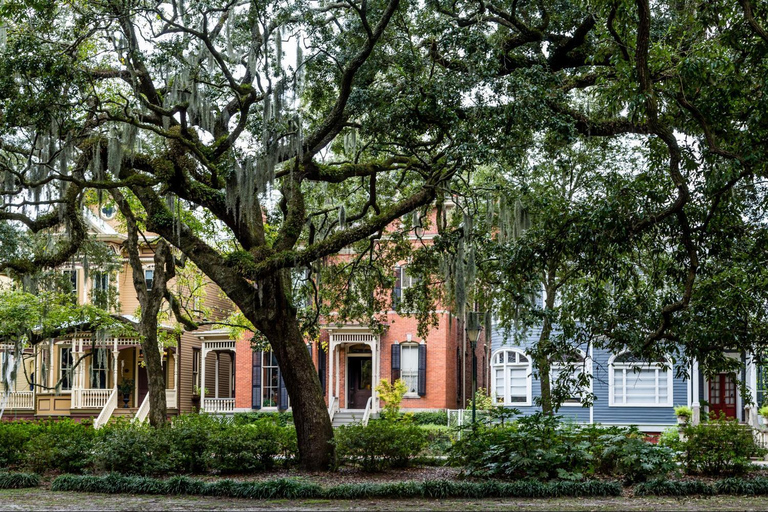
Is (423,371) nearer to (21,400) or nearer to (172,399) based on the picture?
(172,399)

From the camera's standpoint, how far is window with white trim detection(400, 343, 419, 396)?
100 feet

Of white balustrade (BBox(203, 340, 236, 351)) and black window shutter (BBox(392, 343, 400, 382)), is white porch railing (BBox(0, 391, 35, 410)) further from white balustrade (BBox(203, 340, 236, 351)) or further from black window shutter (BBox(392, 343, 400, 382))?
black window shutter (BBox(392, 343, 400, 382))

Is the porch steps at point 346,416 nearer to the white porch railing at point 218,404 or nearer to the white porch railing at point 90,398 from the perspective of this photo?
the white porch railing at point 218,404

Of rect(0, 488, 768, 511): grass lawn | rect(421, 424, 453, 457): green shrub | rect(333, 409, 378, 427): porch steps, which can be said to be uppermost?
rect(0, 488, 768, 511): grass lawn

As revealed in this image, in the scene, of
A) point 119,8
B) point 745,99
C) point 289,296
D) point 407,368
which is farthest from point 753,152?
point 407,368

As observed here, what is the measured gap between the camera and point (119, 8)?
13.4 m

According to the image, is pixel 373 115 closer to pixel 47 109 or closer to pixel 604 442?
pixel 47 109

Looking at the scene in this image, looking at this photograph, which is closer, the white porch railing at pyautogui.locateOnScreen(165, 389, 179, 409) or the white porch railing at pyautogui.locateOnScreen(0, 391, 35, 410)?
the white porch railing at pyautogui.locateOnScreen(0, 391, 35, 410)

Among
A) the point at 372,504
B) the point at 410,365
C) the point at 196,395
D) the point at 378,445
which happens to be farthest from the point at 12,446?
the point at 196,395

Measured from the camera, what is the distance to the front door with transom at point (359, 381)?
31.9 meters

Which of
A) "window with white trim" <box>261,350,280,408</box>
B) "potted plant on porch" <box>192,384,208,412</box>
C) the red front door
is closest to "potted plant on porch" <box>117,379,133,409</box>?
"potted plant on porch" <box>192,384,208,412</box>

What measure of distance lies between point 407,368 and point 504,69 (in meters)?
18.7

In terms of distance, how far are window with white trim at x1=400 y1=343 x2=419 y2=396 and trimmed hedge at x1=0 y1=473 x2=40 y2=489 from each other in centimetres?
1746

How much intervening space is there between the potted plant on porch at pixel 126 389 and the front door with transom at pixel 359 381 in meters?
8.77
